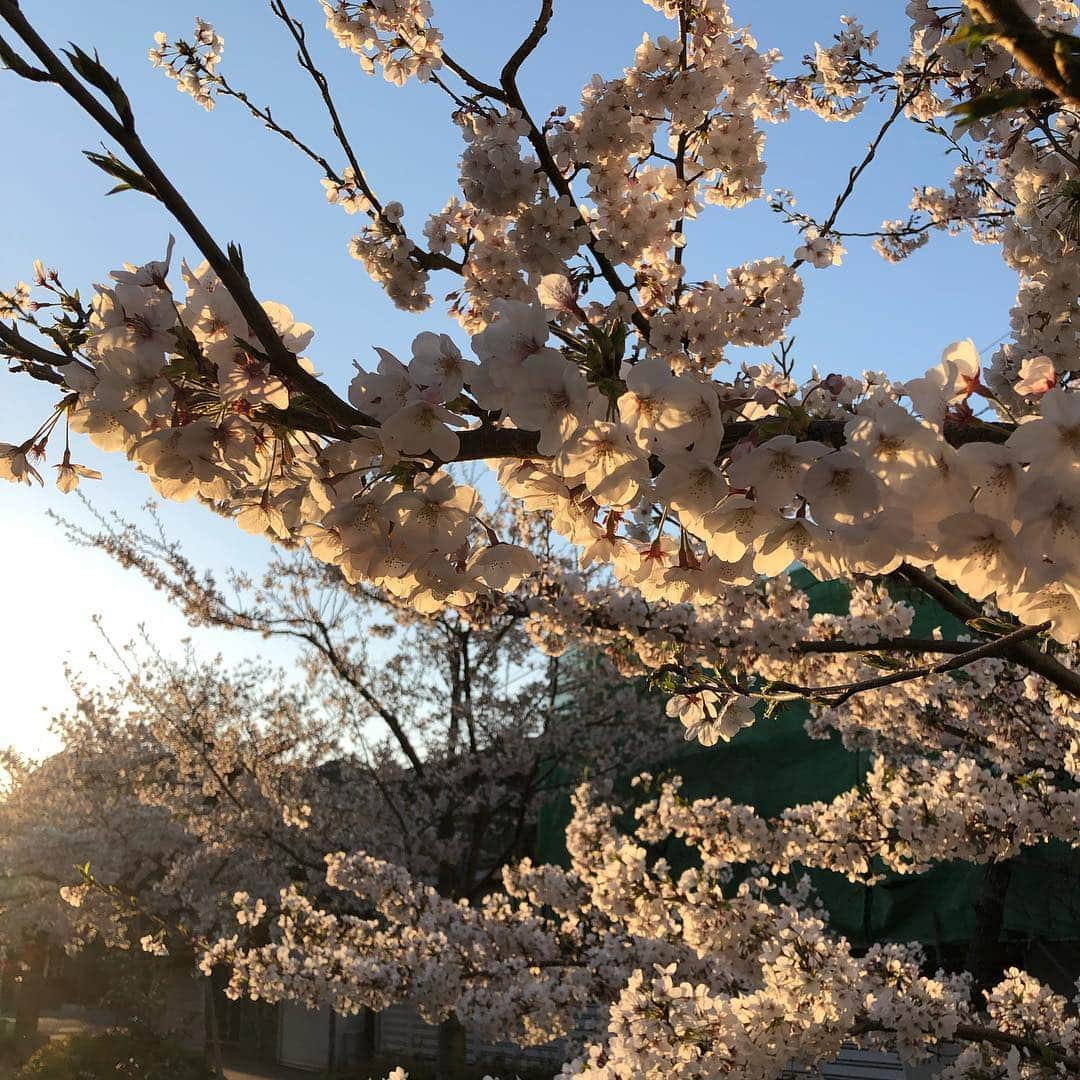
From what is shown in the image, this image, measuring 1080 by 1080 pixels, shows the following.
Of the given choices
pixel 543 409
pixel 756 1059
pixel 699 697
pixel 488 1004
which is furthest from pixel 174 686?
pixel 543 409

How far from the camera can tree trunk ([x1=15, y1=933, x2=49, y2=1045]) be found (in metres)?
14.6

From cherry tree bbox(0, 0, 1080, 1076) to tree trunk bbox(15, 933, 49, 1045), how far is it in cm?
1148

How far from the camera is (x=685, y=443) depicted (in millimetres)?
959

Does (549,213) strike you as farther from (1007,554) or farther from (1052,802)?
(1052,802)


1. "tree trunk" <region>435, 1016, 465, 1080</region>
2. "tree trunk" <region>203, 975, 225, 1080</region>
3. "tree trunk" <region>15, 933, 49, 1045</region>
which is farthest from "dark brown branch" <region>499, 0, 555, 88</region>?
"tree trunk" <region>15, 933, 49, 1045</region>

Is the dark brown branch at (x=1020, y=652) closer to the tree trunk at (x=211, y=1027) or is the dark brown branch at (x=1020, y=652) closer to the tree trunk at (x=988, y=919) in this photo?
the tree trunk at (x=988, y=919)

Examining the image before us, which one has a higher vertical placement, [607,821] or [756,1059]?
[607,821]

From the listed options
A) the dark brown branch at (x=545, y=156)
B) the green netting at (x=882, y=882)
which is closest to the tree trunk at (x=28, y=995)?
the green netting at (x=882, y=882)

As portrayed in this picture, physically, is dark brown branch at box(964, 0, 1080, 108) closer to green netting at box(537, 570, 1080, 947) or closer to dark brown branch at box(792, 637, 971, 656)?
dark brown branch at box(792, 637, 971, 656)

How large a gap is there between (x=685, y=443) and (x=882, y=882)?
9677 millimetres

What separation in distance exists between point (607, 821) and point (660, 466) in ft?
17.3

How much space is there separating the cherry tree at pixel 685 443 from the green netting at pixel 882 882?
3.21 metres

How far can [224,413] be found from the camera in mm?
1162

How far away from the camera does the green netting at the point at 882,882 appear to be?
28.7 ft
